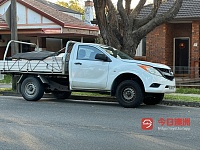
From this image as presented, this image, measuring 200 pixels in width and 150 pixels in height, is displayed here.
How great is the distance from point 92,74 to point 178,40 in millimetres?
11319

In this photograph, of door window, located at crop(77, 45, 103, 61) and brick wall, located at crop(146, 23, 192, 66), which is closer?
door window, located at crop(77, 45, 103, 61)

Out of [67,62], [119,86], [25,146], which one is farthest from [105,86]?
[25,146]

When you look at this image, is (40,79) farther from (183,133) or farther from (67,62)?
(183,133)

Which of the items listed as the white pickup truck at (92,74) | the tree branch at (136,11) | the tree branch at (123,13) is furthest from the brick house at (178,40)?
the white pickup truck at (92,74)

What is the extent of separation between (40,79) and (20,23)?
11564 mm

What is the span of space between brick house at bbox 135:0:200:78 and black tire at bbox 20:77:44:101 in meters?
9.70

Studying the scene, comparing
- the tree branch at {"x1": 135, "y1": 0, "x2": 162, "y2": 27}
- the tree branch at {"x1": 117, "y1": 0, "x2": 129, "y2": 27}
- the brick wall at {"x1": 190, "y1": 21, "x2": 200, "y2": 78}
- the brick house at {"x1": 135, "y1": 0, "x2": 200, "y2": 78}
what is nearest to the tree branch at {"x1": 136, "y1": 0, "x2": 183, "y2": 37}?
the tree branch at {"x1": 135, "y1": 0, "x2": 162, "y2": 27}

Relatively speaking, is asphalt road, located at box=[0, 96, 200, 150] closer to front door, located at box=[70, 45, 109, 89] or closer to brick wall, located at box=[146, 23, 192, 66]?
front door, located at box=[70, 45, 109, 89]

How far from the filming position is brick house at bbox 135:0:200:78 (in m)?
19.9

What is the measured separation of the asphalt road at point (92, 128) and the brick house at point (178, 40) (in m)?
9.25

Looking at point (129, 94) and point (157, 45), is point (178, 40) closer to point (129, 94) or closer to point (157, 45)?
point (157, 45)

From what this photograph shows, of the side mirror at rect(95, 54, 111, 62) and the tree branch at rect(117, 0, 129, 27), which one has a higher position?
the tree branch at rect(117, 0, 129, 27)

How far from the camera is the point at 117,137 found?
7.31 meters

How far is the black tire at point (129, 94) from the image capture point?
36.2ft
